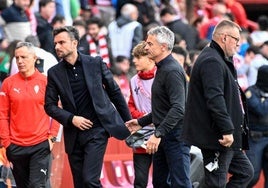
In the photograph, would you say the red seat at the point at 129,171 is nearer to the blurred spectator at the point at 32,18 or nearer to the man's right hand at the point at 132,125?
the man's right hand at the point at 132,125

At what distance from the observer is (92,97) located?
12.8 meters

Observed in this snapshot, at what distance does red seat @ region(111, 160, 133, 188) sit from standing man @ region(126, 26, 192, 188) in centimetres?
268

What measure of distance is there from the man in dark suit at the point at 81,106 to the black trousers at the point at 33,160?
77 centimetres

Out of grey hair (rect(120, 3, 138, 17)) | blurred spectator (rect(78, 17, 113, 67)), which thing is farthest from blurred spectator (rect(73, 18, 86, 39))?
grey hair (rect(120, 3, 138, 17))

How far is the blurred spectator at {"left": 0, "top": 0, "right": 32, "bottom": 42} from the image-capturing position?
18.6m

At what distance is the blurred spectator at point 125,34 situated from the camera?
20.0 m

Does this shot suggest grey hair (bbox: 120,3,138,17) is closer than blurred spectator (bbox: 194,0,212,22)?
Yes

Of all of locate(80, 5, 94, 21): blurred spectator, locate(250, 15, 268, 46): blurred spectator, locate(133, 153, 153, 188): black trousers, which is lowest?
locate(250, 15, 268, 46): blurred spectator

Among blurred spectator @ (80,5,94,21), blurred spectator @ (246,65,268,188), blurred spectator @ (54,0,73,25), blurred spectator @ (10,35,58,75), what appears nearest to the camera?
blurred spectator @ (10,35,58,75)

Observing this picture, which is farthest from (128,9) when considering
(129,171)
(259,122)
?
(129,171)

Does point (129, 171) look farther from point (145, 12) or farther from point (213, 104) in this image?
point (145, 12)

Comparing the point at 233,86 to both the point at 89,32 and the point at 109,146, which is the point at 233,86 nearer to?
the point at 109,146

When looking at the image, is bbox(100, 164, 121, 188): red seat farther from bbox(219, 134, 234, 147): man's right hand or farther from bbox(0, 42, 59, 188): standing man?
bbox(219, 134, 234, 147): man's right hand

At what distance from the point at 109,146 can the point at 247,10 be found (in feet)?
44.1
